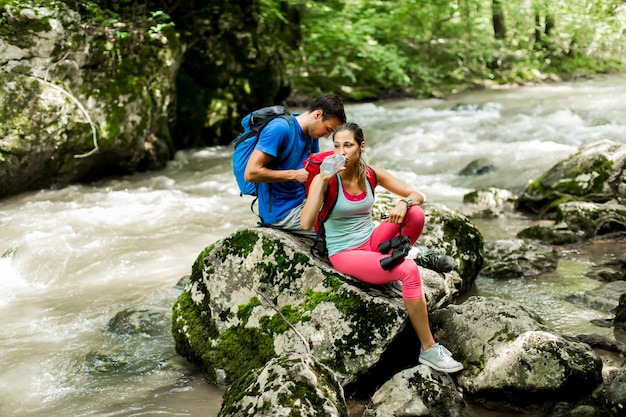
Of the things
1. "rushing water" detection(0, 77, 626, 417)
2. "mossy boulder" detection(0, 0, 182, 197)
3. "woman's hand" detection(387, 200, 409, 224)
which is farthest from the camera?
"mossy boulder" detection(0, 0, 182, 197)

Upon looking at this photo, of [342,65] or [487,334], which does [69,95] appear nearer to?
[487,334]

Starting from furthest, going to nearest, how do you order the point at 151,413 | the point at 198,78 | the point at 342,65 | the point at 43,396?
1. the point at 342,65
2. the point at 198,78
3. the point at 43,396
4. the point at 151,413

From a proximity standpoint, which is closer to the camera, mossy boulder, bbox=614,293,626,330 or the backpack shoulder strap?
the backpack shoulder strap

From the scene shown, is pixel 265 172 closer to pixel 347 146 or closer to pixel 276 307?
pixel 347 146

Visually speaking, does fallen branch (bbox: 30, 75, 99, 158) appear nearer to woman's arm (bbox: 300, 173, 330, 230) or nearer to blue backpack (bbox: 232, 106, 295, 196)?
blue backpack (bbox: 232, 106, 295, 196)

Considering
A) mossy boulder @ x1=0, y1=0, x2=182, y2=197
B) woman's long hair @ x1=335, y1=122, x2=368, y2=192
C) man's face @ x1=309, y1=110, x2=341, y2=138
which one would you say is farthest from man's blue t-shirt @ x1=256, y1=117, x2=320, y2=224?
mossy boulder @ x1=0, y1=0, x2=182, y2=197

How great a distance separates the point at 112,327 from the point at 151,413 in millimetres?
1617

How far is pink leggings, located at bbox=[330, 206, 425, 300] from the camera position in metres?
4.08

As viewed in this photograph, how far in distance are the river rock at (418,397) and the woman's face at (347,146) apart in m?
1.49

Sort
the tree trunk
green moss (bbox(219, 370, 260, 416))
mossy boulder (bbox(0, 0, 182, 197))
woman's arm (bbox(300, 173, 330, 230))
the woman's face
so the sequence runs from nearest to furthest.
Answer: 1. green moss (bbox(219, 370, 260, 416))
2. woman's arm (bbox(300, 173, 330, 230))
3. the woman's face
4. mossy boulder (bbox(0, 0, 182, 197))
5. the tree trunk

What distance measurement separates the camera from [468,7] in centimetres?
2334

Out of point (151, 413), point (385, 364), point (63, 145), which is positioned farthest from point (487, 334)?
point (63, 145)

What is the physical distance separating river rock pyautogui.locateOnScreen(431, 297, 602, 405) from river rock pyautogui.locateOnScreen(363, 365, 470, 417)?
0.25m

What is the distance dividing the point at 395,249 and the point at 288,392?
4.03ft
